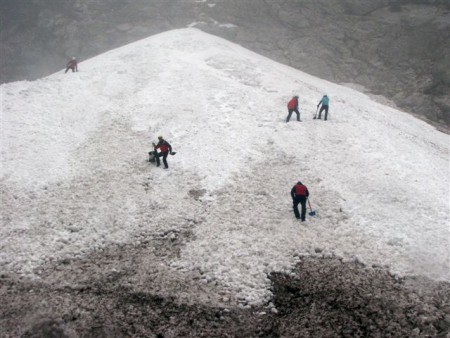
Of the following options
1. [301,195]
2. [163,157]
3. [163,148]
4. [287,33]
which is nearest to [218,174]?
[163,157]

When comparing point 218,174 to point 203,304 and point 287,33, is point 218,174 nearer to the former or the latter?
point 203,304

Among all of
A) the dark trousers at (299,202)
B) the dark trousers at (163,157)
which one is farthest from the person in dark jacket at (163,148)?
the dark trousers at (299,202)

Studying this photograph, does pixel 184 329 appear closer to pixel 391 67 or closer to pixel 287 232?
pixel 287 232

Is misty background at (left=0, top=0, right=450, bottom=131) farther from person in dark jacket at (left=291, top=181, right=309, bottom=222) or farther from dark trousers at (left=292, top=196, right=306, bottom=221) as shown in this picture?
dark trousers at (left=292, top=196, right=306, bottom=221)

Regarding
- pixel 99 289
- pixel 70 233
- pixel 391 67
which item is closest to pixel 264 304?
pixel 99 289

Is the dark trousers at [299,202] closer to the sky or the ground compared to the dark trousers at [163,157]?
closer to the ground

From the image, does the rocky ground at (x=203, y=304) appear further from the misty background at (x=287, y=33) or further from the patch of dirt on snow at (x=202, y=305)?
the misty background at (x=287, y=33)
